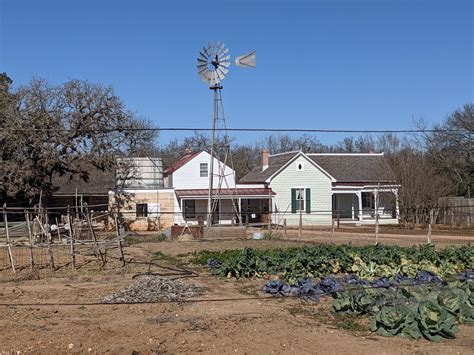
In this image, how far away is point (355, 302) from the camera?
956cm

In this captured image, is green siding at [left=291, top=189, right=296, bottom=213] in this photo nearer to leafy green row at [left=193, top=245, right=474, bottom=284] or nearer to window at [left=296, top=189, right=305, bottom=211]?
window at [left=296, top=189, right=305, bottom=211]

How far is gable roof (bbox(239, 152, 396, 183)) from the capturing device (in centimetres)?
4634

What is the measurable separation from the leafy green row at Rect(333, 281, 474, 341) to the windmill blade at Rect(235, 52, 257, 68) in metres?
16.1

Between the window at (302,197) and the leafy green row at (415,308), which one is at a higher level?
the window at (302,197)

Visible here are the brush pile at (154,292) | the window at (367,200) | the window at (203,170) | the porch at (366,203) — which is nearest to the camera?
the brush pile at (154,292)

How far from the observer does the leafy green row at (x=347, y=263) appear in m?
13.8

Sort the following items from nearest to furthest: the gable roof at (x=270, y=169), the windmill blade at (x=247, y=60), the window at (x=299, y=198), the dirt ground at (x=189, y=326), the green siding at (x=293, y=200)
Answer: the dirt ground at (x=189, y=326), the windmill blade at (x=247, y=60), the green siding at (x=293, y=200), the window at (x=299, y=198), the gable roof at (x=270, y=169)

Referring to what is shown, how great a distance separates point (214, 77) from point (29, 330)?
25.0m

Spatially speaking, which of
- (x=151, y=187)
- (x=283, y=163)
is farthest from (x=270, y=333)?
(x=283, y=163)

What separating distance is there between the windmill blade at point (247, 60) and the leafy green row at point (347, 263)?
36.8 feet

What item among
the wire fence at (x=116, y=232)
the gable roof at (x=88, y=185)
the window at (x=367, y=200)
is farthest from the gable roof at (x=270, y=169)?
the gable roof at (x=88, y=185)

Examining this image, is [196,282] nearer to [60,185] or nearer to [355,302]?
[355,302]

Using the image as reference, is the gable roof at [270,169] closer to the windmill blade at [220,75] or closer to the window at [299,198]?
the window at [299,198]

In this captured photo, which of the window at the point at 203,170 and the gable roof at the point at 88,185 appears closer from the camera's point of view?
the window at the point at 203,170
